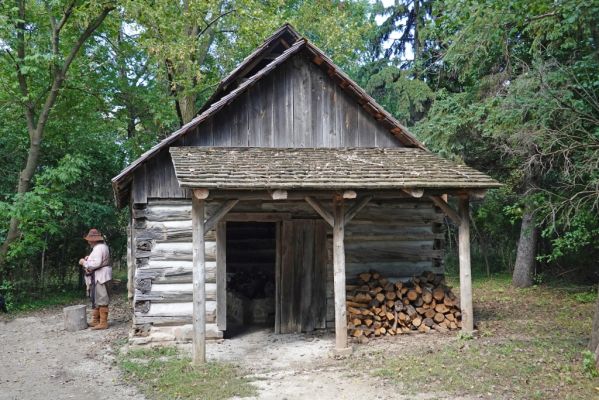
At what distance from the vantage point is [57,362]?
9.28 m

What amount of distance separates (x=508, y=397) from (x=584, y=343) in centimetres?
312

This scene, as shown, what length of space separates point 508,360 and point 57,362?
7.38 metres

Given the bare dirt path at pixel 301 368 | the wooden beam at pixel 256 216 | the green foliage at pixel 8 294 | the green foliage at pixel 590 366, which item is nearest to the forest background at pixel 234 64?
the green foliage at pixel 8 294

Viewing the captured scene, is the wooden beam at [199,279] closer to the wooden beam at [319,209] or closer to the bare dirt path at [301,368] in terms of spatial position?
the bare dirt path at [301,368]

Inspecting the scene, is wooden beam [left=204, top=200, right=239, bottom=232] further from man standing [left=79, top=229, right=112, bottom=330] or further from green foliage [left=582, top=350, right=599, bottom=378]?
green foliage [left=582, top=350, right=599, bottom=378]

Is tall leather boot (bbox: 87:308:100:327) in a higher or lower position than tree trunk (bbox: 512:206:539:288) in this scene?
lower

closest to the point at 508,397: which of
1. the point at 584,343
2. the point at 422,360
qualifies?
the point at 422,360

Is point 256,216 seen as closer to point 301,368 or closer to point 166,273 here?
point 166,273

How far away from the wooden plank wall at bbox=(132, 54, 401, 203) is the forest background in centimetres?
240

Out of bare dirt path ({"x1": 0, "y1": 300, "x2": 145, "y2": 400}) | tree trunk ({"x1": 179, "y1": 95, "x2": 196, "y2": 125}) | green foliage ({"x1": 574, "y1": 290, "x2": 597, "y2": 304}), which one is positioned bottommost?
bare dirt path ({"x1": 0, "y1": 300, "x2": 145, "y2": 400})

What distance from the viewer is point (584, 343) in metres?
8.65

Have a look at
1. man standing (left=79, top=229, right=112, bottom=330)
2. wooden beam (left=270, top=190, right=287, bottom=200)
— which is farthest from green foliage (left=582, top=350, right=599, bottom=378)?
man standing (left=79, top=229, right=112, bottom=330)

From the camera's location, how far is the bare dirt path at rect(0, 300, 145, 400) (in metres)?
7.50

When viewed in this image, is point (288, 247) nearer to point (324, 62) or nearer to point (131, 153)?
point (324, 62)
